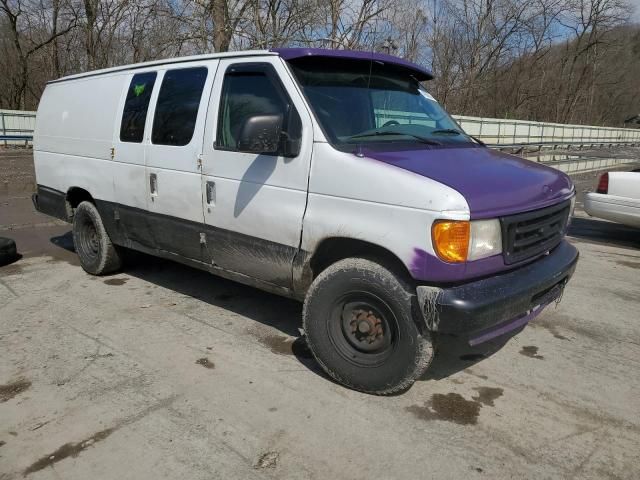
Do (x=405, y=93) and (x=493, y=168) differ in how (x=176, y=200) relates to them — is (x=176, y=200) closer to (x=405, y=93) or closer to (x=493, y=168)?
(x=405, y=93)

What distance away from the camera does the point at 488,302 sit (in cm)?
292

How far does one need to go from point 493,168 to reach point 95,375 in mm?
2978

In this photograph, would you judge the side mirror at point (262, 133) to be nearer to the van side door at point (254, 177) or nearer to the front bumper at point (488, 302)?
the van side door at point (254, 177)

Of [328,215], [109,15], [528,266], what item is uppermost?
[109,15]

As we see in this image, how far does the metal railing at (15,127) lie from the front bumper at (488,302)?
76.9 ft

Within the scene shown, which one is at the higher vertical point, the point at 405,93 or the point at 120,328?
the point at 405,93

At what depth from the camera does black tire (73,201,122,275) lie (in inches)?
216

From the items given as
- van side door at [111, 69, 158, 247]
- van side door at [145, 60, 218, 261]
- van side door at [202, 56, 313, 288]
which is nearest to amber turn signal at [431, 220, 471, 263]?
van side door at [202, 56, 313, 288]

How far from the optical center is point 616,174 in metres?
7.45

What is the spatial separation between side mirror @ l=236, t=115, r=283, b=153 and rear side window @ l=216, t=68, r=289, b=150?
157mm

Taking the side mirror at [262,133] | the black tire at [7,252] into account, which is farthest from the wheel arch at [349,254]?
the black tire at [7,252]

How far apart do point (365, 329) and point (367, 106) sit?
62.3 inches

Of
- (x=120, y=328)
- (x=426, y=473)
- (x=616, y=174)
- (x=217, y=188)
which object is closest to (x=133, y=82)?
(x=217, y=188)

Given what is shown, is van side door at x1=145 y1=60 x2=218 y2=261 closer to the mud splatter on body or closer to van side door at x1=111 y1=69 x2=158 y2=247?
van side door at x1=111 y1=69 x2=158 y2=247
